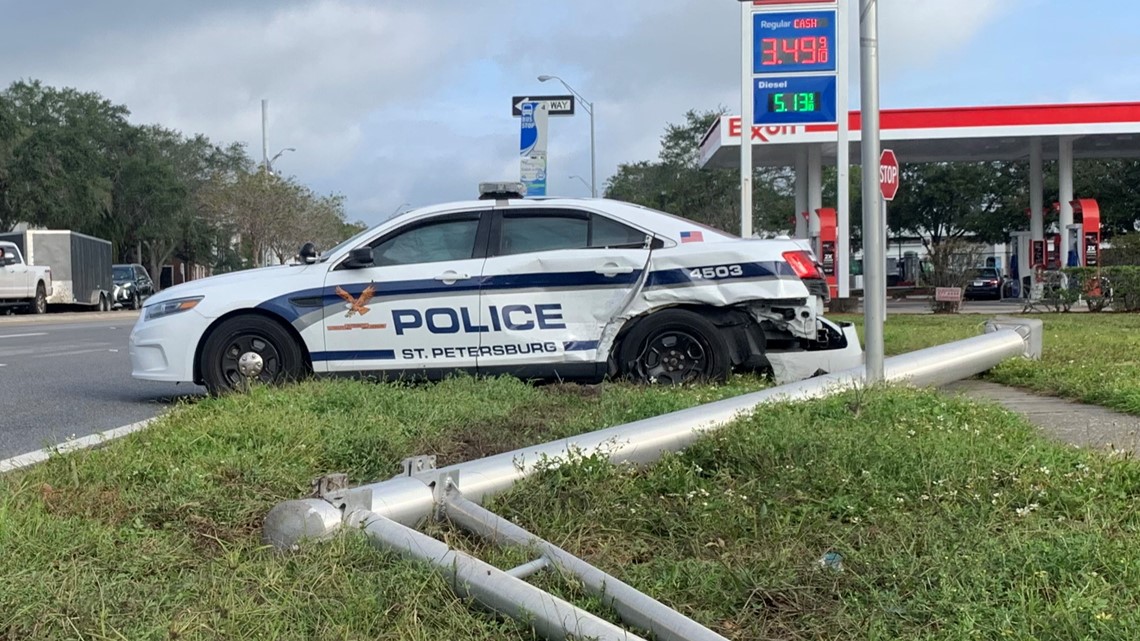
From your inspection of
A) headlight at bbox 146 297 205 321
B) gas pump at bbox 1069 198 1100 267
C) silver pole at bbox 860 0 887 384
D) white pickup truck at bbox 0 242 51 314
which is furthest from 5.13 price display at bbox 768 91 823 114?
white pickup truck at bbox 0 242 51 314

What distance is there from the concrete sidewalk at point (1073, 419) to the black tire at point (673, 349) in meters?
1.81

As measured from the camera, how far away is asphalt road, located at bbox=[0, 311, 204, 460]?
6844mm

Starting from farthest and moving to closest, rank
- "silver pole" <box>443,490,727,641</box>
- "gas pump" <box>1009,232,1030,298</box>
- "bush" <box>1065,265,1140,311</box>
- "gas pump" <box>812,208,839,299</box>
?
"gas pump" <box>1009,232,1030,298</box> → "gas pump" <box>812,208,839,299</box> → "bush" <box>1065,265,1140,311</box> → "silver pole" <box>443,490,727,641</box>

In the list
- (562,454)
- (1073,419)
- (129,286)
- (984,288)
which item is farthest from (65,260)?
(1073,419)

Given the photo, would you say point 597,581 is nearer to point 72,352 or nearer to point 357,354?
point 357,354

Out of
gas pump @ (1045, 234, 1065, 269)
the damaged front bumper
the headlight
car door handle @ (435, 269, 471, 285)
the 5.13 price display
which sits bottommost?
the damaged front bumper

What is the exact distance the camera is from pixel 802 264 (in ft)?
25.6

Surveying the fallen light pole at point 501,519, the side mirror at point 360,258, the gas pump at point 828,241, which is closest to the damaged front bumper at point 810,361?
the fallen light pole at point 501,519

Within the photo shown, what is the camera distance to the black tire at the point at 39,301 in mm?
31234

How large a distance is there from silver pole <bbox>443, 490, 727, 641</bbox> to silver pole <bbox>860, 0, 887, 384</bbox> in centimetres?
332

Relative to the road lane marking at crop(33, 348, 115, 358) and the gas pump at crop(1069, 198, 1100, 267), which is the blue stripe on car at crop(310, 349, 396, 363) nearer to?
the road lane marking at crop(33, 348, 115, 358)

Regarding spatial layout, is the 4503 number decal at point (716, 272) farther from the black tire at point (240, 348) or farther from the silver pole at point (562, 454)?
the black tire at point (240, 348)

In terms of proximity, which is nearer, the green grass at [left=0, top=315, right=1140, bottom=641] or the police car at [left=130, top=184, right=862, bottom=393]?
the green grass at [left=0, top=315, right=1140, bottom=641]

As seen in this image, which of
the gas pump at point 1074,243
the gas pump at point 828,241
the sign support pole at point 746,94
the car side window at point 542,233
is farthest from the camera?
the gas pump at point 1074,243
